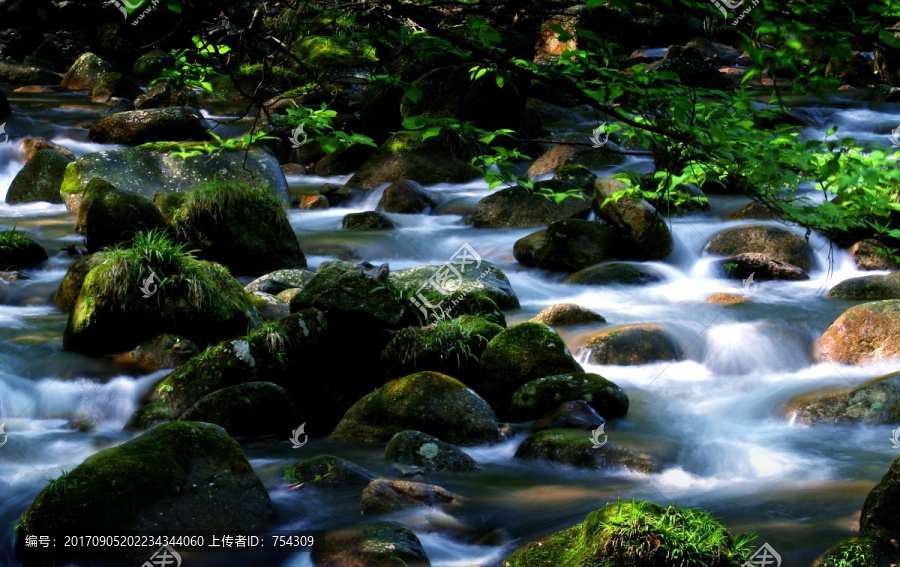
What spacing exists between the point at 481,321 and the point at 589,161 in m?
7.97

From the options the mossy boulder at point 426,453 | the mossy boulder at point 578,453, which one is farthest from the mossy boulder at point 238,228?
the mossy boulder at point 578,453

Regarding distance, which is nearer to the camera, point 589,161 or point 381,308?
point 381,308

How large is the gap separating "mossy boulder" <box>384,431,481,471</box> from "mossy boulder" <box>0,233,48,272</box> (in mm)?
6078

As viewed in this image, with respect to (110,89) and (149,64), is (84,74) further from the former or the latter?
(110,89)

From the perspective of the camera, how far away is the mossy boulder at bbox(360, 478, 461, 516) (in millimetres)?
4250

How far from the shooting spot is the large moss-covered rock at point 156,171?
11.3 meters

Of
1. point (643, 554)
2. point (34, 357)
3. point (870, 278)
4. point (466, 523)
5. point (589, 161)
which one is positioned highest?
point (589, 161)

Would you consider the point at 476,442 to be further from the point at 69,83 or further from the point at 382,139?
the point at 69,83

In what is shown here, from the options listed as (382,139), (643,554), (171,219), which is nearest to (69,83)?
(382,139)

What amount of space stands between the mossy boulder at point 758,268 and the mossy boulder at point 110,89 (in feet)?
48.2

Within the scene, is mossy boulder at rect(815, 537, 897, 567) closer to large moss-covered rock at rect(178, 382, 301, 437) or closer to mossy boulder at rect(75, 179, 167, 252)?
large moss-covered rock at rect(178, 382, 301, 437)

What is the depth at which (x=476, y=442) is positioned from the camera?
217 inches
